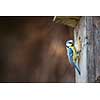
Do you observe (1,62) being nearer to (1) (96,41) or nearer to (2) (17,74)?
(2) (17,74)

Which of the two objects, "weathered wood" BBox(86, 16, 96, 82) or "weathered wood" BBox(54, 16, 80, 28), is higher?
"weathered wood" BBox(54, 16, 80, 28)

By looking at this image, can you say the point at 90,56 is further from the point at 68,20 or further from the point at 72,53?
the point at 68,20

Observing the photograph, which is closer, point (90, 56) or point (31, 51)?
point (90, 56)

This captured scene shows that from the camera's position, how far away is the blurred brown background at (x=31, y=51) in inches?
89.4

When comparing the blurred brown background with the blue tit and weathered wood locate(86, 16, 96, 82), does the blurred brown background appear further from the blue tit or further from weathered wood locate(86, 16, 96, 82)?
weathered wood locate(86, 16, 96, 82)

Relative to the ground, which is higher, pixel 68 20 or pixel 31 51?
pixel 68 20

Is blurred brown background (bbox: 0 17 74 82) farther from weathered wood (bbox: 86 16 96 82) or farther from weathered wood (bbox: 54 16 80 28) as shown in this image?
weathered wood (bbox: 86 16 96 82)

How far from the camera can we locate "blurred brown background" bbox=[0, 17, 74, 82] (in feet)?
7.45

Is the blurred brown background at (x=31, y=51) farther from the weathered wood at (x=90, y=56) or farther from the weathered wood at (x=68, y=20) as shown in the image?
the weathered wood at (x=90, y=56)

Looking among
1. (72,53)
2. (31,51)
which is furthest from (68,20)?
(31,51)

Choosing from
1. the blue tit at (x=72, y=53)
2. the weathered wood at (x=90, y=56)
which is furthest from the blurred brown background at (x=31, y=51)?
the weathered wood at (x=90, y=56)

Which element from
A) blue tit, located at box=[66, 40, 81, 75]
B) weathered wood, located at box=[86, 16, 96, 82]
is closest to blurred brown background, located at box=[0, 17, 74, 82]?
blue tit, located at box=[66, 40, 81, 75]

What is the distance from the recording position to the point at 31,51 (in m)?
2.29
